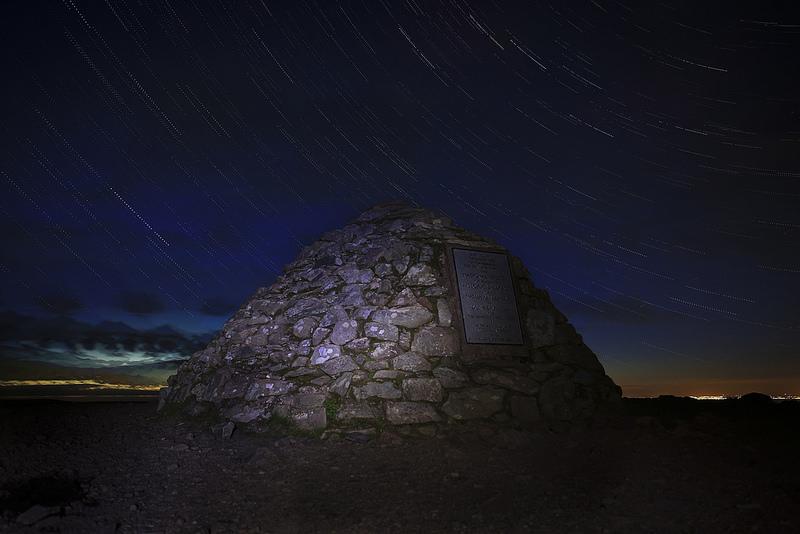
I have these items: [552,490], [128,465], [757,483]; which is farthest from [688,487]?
[128,465]

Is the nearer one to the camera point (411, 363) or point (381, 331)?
point (411, 363)

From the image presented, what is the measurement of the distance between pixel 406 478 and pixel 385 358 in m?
2.33

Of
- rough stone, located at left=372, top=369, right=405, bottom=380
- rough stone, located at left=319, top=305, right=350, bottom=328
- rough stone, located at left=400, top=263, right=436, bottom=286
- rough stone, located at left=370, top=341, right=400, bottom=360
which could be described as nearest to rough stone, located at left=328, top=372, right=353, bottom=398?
rough stone, located at left=372, top=369, right=405, bottom=380

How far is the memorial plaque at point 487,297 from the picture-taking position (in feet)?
26.6

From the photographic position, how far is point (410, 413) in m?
7.14

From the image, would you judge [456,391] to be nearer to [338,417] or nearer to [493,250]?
[338,417]

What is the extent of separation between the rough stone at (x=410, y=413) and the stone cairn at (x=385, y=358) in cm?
1

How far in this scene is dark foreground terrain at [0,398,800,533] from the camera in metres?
4.39

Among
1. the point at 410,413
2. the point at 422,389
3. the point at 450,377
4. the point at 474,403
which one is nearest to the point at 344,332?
the point at 422,389

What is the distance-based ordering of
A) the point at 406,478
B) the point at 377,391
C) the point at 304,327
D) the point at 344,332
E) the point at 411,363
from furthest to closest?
the point at 304,327
the point at 344,332
the point at 411,363
the point at 377,391
the point at 406,478

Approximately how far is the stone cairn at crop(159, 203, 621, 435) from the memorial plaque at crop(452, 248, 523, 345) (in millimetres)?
177

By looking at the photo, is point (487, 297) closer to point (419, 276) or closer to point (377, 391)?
point (419, 276)

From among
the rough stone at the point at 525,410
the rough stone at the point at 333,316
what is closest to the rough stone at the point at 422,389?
the rough stone at the point at 525,410

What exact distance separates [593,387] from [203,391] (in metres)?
6.58
